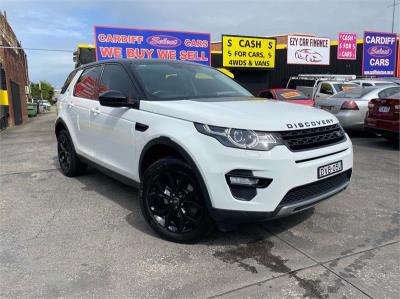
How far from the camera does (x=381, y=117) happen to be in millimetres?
8633

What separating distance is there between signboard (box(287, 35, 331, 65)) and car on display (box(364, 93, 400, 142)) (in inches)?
558

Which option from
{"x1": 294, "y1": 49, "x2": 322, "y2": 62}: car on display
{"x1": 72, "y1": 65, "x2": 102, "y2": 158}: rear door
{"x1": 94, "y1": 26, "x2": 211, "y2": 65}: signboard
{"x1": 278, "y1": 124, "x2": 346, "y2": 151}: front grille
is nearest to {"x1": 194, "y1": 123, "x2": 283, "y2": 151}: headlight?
{"x1": 278, "y1": 124, "x2": 346, "y2": 151}: front grille

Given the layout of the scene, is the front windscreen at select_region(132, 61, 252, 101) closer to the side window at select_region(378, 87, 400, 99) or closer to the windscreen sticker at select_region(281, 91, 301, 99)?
the side window at select_region(378, 87, 400, 99)

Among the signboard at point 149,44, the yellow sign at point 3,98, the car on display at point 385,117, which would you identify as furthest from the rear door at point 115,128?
the yellow sign at point 3,98

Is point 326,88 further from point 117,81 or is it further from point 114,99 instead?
point 114,99

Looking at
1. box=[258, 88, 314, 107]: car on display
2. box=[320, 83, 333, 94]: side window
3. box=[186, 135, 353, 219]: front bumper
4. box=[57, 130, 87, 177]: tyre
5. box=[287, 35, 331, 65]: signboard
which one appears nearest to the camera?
box=[186, 135, 353, 219]: front bumper

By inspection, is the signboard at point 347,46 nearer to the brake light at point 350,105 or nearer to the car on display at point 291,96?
the car on display at point 291,96

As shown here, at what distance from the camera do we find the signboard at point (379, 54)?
23703 millimetres

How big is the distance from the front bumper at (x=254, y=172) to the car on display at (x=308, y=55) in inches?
810

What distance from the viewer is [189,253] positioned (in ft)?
11.5

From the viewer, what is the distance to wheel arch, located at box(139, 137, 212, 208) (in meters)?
3.29

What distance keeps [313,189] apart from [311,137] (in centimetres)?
47

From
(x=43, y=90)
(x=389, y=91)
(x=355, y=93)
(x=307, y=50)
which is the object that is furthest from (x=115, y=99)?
(x=43, y=90)

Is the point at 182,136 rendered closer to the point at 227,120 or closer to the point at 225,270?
the point at 227,120
